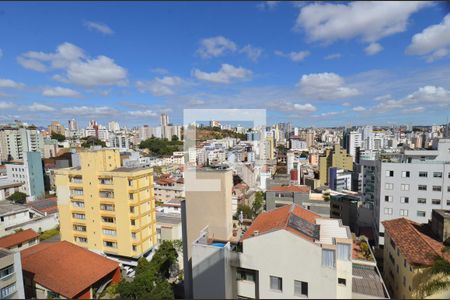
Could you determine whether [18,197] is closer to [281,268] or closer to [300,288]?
[281,268]

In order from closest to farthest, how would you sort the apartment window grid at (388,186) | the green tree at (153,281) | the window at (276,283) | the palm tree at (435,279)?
the window at (276,283) → the palm tree at (435,279) → the green tree at (153,281) → the apartment window grid at (388,186)

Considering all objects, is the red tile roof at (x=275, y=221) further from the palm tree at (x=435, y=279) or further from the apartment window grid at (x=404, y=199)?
the apartment window grid at (x=404, y=199)

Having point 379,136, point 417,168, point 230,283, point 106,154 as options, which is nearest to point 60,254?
point 106,154

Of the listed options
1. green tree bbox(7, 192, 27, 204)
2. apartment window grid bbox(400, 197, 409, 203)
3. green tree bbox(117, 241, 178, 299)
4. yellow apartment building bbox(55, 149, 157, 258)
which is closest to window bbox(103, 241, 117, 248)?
yellow apartment building bbox(55, 149, 157, 258)

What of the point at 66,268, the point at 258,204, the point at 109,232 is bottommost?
the point at 258,204

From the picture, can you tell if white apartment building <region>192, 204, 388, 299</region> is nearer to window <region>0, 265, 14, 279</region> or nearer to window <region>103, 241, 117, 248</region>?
window <region>0, 265, 14, 279</region>

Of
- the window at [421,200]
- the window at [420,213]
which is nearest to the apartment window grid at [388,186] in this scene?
the window at [421,200]

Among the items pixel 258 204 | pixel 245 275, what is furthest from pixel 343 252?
pixel 258 204
